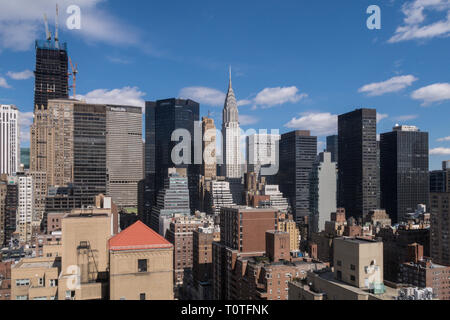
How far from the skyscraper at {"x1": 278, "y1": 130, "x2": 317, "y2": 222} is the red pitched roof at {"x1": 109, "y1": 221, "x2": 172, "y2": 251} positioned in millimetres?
129167

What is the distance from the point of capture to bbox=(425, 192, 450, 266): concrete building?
214 ft

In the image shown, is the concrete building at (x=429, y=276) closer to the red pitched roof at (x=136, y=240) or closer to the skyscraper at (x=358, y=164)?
the red pitched roof at (x=136, y=240)

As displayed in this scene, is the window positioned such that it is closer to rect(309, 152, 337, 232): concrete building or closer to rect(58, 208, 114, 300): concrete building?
rect(58, 208, 114, 300): concrete building

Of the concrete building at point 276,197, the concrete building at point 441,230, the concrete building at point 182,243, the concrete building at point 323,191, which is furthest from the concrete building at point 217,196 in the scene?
the concrete building at point 441,230

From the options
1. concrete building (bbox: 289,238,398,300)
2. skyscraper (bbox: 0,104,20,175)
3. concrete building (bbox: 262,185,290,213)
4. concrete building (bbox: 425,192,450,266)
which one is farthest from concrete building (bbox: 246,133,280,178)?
concrete building (bbox: 289,238,398,300)

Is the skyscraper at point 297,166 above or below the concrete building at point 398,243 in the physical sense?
above

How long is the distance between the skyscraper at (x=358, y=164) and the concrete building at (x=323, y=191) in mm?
16439

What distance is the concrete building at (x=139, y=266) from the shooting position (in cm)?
1955

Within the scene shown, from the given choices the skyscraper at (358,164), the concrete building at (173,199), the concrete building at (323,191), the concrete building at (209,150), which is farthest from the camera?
the concrete building at (209,150)

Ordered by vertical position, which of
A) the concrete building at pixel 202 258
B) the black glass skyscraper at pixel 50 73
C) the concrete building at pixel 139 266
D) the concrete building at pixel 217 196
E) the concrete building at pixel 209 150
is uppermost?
the black glass skyscraper at pixel 50 73

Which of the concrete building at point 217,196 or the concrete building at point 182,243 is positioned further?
the concrete building at point 217,196

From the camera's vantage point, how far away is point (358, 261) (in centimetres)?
2308

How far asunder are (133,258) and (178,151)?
156 metres

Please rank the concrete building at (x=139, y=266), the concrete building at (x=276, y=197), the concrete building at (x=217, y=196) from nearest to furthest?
the concrete building at (x=139, y=266) < the concrete building at (x=217, y=196) < the concrete building at (x=276, y=197)
